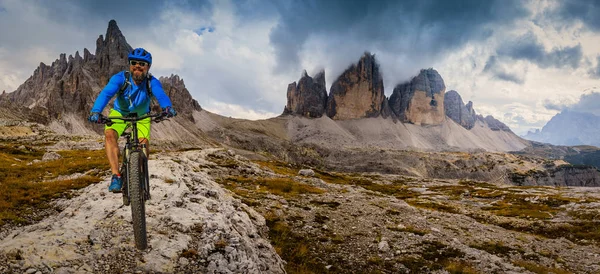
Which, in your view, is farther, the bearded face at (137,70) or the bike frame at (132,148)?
the bearded face at (137,70)

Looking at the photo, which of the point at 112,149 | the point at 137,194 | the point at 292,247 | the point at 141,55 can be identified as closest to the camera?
the point at 137,194

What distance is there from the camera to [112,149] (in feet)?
→ 28.8

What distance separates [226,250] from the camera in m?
10.1

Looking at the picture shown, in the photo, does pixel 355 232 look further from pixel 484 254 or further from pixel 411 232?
pixel 484 254

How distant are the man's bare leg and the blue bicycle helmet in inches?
89.9

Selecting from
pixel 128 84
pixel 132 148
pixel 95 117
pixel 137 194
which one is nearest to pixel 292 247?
pixel 137 194

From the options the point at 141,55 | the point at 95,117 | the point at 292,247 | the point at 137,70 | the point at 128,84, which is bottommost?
the point at 292,247

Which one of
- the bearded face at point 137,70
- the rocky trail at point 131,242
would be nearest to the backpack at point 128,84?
the bearded face at point 137,70

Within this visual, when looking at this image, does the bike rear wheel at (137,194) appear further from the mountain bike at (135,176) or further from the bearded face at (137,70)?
the bearded face at (137,70)

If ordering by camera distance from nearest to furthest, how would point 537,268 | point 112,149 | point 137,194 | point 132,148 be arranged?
1. point 137,194
2. point 132,148
3. point 112,149
4. point 537,268

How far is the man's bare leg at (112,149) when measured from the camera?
8.57m

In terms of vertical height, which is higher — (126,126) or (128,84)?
(128,84)

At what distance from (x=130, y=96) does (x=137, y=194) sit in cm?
307

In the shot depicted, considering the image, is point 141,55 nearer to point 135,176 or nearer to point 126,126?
point 126,126
